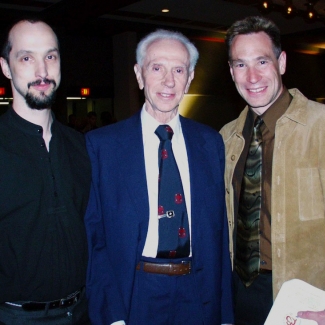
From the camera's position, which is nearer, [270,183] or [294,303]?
[294,303]

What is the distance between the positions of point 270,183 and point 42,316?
1.26 metres

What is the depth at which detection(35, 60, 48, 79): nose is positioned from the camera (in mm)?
1833

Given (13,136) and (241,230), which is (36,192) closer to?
(13,136)

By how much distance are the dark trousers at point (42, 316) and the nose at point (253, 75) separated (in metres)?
1.41

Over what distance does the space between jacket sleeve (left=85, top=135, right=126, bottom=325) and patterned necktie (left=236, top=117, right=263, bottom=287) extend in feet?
2.26

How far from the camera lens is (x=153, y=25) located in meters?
9.92

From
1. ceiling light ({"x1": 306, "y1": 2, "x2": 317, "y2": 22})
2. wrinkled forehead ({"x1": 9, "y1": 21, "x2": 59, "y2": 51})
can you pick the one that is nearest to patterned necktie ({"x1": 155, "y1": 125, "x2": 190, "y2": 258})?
wrinkled forehead ({"x1": 9, "y1": 21, "x2": 59, "y2": 51})

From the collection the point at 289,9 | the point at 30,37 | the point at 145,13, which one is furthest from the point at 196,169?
the point at 145,13

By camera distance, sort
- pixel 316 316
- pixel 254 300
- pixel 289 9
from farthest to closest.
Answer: pixel 289 9, pixel 254 300, pixel 316 316

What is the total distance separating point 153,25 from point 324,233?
881 centimetres

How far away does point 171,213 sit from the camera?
1.87 metres

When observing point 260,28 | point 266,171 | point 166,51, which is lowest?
point 266,171

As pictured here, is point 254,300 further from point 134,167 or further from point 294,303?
point 134,167

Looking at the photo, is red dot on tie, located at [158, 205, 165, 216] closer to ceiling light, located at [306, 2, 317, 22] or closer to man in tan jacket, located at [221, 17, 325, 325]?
man in tan jacket, located at [221, 17, 325, 325]
